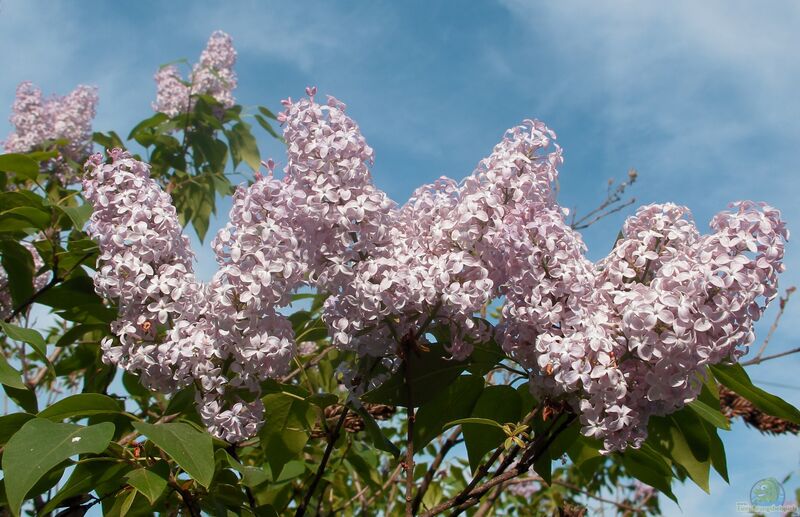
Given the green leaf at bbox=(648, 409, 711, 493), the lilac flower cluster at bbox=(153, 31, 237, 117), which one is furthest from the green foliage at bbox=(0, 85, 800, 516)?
the lilac flower cluster at bbox=(153, 31, 237, 117)

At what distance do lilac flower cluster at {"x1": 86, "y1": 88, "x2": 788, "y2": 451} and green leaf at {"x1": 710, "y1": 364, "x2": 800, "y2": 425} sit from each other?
0.28 m

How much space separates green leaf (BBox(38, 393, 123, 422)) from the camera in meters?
1.48

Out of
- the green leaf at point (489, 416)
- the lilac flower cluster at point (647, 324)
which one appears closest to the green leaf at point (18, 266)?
the green leaf at point (489, 416)

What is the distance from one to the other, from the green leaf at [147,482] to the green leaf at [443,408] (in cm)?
51

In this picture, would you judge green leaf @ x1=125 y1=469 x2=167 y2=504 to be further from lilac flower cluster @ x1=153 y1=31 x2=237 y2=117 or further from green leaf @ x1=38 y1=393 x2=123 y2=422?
lilac flower cluster @ x1=153 y1=31 x2=237 y2=117

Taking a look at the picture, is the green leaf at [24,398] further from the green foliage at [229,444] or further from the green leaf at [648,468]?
the green leaf at [648,468]

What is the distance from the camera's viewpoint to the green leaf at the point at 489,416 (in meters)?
1.64

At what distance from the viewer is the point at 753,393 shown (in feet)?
5.40

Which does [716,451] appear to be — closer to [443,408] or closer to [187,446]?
[443,408]

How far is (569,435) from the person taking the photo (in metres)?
1.73

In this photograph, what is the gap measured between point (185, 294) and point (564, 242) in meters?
0.75

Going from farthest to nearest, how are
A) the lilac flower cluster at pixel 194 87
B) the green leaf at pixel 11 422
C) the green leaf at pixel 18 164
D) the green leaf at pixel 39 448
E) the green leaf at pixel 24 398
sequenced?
the lilac flower cluster at pixel 194 87
the green leaf at pixel 18 164
the green leaf at pixel 24 398
the green leaf at pixel 11 422
the green leaf at pixel 39 448

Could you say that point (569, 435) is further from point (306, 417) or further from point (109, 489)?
point (109, 489)

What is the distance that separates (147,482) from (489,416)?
696 mm
